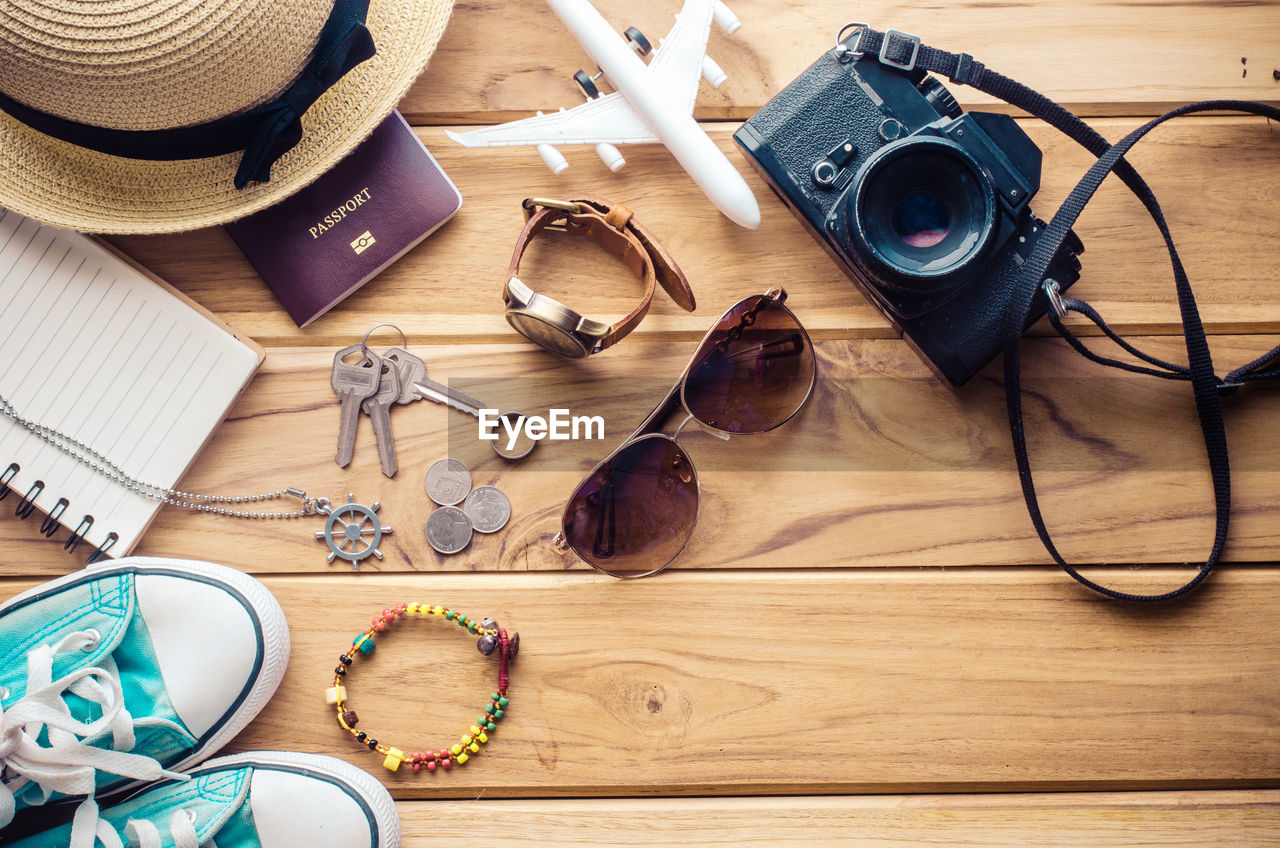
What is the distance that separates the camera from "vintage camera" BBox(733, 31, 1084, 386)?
0.70 metres

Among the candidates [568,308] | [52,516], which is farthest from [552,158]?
[52,516]

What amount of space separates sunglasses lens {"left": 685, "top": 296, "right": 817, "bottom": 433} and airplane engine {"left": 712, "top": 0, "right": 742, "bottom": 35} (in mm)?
283

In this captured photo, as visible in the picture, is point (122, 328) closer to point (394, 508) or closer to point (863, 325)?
point (394, 508)

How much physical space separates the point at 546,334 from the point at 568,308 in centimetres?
3

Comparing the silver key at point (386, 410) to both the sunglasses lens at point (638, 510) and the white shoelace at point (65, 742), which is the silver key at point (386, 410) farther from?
the white shoelace at point (65, 742)

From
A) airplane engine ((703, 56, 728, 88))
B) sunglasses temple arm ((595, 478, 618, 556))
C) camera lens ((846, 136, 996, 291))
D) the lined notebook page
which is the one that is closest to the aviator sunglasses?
sunglasses temple arm ((595, 478, 618, 556))

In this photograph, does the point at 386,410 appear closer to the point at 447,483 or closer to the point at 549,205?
the point at 447,483

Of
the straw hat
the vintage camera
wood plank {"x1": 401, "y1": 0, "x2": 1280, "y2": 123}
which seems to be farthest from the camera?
wood plank {"x1": 401, "y1": 0, "x2": 1280, "y2": 123}

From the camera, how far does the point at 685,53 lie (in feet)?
2.52

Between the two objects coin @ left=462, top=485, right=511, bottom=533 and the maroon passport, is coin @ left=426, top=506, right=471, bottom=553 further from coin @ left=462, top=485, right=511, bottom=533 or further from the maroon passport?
the maroon passport

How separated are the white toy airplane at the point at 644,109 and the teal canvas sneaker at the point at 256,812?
2.04 ft

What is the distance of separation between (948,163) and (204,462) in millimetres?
760

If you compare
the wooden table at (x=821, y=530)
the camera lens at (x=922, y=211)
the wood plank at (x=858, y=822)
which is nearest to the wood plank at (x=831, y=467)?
the wooden table at (x=821, y=530)

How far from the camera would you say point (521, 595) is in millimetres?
780
